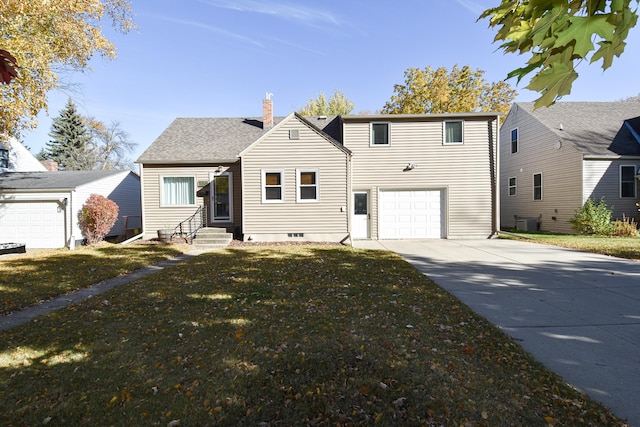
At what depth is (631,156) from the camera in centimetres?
1486

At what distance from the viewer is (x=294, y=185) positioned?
13.0m

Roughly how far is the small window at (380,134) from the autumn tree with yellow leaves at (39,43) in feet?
36.2

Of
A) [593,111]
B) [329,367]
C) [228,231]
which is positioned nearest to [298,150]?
[228,231]

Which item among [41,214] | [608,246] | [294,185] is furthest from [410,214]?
[41,214]

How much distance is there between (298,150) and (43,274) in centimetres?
868

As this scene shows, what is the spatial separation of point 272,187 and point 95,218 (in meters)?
8.00

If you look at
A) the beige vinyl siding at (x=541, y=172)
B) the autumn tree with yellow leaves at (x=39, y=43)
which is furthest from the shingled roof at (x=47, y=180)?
the beige vinyl siding at (x=541, y=172)

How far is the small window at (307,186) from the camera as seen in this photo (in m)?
12.9

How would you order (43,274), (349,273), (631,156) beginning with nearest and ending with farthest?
(349,273) → (43,274) → (631,156)

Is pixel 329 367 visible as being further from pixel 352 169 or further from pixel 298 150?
pixel 352 169

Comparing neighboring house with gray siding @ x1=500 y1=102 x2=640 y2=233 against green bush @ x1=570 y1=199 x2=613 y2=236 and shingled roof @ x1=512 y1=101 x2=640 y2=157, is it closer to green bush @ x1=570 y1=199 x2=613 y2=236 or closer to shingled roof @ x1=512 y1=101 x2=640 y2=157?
shingled roof @ x1=512 y1=101 x2=640 y2=157

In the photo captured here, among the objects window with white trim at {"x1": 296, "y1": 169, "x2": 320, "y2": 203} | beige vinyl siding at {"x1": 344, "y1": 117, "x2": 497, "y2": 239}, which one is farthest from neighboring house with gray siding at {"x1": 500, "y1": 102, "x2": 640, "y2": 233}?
window with white trim at {"x1": 296, "y1": 169, "x2": 320, "y2": 203}

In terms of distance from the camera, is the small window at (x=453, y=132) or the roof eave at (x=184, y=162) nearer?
the roof eave at (x=184, y=162)

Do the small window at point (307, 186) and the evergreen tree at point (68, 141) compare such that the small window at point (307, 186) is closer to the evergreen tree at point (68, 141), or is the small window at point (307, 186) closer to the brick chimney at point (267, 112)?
the brick chimney at point (267, 112)
